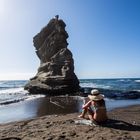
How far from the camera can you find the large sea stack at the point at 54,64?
153ft

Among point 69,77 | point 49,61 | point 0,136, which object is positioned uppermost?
point 49,61

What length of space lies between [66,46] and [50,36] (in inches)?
213

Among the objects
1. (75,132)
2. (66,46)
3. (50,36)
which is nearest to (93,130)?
(75,132)

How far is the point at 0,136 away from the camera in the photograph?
34.1 ft

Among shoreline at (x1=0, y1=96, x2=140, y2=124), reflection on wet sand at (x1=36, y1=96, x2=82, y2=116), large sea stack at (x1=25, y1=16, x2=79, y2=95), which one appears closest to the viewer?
shoreline at (x1=0, y1=96, x2=140, y2=124)

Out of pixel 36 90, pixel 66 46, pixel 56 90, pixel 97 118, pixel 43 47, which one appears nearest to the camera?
pixel 97 118

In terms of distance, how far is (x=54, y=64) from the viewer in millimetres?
52688

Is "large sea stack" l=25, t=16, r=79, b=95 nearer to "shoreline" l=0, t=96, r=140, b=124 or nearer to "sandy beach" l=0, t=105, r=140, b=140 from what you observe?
"shoreline" l=0, t=96, r=140, b=124

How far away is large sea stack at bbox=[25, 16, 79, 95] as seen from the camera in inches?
1837

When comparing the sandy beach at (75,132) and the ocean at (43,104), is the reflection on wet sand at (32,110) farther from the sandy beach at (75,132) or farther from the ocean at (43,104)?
the sandy beach at (75,132)

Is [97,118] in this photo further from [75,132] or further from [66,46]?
[66,46]

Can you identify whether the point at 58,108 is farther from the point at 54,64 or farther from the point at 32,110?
the point at 54,64

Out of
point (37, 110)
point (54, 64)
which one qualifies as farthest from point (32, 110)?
point (54, 64)

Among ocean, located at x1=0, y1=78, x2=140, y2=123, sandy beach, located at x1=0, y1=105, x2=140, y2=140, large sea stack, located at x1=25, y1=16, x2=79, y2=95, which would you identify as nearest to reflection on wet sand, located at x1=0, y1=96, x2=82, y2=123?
ocean, located at x1=0, y1=78, x2=140, y2=123
